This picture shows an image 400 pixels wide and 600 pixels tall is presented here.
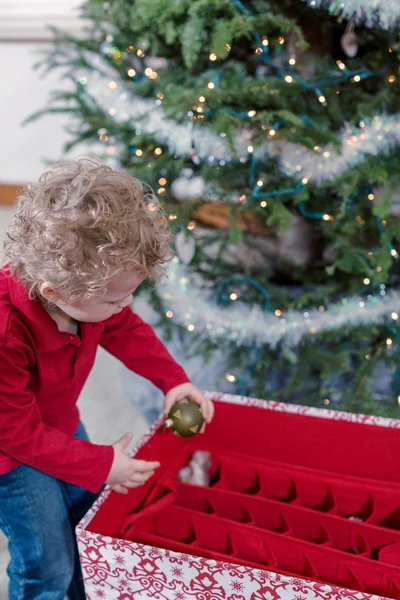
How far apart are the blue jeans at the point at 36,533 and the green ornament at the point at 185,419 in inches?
7.7

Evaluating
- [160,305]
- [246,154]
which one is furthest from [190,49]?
[160,305]

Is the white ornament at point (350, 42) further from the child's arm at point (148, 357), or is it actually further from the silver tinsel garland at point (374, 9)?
the child's arm at point (148, 357)

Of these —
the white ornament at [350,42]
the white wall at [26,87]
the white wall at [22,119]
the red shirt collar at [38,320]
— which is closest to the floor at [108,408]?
the red shirt collar at [38,320]

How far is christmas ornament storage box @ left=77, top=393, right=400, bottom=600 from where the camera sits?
75cm

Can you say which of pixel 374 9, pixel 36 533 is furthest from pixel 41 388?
pixel 374 9

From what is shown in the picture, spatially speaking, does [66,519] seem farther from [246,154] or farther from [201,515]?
[246,154]

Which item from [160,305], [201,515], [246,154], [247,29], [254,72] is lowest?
[160,305]

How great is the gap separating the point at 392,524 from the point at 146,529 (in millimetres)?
405

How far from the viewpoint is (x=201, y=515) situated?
90 centimetres

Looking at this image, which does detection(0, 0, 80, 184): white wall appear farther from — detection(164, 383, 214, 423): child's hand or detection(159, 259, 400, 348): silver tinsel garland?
detection(164, 383, 214, 423): child's hand

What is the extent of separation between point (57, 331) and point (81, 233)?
16cm

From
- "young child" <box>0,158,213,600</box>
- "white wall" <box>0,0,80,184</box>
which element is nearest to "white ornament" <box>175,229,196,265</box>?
"young child" <box>0,158,213,600</box>

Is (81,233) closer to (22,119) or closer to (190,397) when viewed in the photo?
(190,397)

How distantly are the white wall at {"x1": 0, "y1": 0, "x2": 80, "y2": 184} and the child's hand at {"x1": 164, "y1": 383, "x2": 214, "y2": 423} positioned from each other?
1923mm
